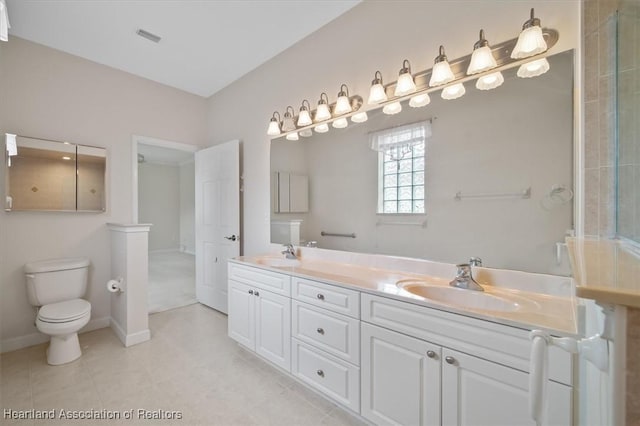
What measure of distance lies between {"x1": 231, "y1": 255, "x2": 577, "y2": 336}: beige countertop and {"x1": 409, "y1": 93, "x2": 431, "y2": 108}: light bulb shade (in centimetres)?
110

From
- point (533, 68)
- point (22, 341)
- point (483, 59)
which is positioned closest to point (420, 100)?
point (483, 59)

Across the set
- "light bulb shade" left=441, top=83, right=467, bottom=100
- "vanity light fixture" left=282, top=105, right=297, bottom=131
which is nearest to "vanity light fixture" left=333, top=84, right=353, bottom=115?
"vanity light fixture" left=282, top=105, right=297, bottom=131

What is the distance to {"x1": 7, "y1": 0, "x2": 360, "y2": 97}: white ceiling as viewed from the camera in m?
2.04

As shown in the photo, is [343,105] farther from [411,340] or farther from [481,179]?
[411,340]

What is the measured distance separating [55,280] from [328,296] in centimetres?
253

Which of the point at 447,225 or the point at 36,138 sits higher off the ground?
the point at 36,138

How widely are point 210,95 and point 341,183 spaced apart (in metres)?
2.56

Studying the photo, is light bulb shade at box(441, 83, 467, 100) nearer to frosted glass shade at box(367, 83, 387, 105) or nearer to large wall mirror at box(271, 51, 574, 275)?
large wall mirror at box(271, 51, 574, 275)

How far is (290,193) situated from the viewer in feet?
8.35

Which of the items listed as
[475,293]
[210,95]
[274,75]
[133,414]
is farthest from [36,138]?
[475,293]

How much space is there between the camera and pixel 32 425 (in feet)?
5.02

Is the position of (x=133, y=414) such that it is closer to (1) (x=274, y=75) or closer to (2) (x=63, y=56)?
(1) (x=274, y=75)

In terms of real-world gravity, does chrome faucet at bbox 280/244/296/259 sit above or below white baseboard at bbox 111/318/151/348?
above

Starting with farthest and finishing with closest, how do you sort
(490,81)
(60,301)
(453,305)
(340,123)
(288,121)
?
(288,121), (60,301), (340,123), (490,81), (453,305)
